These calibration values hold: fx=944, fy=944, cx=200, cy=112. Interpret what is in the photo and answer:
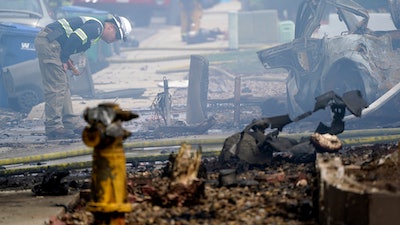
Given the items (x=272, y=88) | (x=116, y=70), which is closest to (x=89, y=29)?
(x=272, y=88)

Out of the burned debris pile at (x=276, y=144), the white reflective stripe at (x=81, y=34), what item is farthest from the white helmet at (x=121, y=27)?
the burned debris pile at (x=276, y=144)

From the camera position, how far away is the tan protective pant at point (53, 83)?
51.2ft

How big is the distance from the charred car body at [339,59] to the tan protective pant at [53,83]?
3.38m

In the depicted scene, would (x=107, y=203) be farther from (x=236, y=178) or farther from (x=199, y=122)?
(x=199, y=122)

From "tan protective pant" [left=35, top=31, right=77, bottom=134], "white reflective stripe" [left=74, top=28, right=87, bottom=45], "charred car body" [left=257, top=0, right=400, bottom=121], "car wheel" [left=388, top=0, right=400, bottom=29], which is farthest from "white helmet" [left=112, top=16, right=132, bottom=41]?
"car wheel" [left=388, top=0, right=400, bottom=29]

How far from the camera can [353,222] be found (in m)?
5.37

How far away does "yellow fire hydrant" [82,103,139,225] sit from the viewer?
5414 mm

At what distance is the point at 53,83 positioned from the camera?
15742 millimetres

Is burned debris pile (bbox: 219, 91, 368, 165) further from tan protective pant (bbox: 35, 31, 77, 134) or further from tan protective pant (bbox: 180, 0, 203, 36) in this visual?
tan protective pant (bbox: 180, 0, 203, 36)

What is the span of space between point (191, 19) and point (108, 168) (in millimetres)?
25229

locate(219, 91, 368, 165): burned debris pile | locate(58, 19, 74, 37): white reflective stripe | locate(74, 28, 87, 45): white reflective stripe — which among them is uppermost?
locate(58, 19, 74, 37): white reflective stripe

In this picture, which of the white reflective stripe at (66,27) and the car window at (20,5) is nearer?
the white reflective stripe at (66,27)

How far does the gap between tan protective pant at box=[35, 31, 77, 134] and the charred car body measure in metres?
3.38

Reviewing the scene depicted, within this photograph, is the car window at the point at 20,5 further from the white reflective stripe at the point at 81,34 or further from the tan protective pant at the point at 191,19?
the tan protective pant at the point at 191,19
